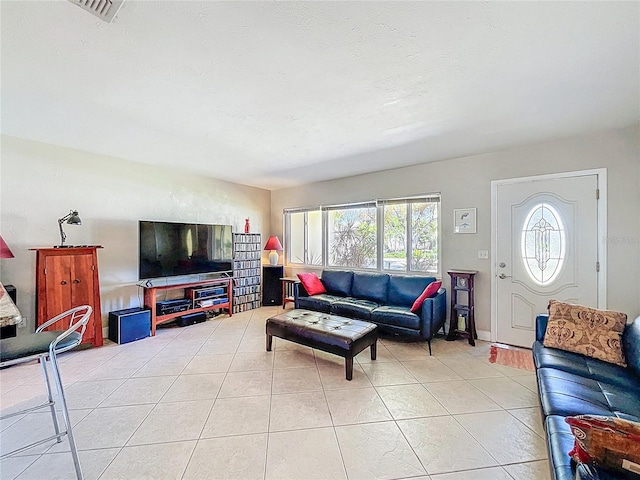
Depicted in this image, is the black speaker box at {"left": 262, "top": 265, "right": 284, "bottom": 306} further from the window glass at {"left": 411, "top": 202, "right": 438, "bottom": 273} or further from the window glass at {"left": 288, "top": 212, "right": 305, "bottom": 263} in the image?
the window glass at {"left": 411, "top": 202, "right": 438, "bottom": 273}

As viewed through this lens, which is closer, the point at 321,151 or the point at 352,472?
the point at 352,472

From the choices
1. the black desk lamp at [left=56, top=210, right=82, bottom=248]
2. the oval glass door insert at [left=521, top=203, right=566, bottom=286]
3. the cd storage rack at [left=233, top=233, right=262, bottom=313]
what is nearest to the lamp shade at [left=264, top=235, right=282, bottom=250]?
Result: the cd storage rack at [left=233, top=233, right=262, bottom=313]

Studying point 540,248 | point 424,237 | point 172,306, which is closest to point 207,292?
point 172,306

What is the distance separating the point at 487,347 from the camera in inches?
138

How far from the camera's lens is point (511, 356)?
10.6ft

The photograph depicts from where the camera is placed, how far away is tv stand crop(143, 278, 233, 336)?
3986mm

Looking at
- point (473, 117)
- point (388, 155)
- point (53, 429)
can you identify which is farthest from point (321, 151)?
point (53, 429)

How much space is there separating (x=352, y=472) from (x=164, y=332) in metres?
3.50

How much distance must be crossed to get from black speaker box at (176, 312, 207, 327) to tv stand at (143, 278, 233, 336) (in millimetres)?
111

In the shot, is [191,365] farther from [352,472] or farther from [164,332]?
[352,472]

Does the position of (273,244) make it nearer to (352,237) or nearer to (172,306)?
(352,237)

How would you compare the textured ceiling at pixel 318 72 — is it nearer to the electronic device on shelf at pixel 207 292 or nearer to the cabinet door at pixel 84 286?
the cabinet door at pixel 84 286

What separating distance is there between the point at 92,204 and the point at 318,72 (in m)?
3.62

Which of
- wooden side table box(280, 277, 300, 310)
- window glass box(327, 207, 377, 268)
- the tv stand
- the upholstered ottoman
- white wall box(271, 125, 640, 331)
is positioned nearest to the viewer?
the upholstered ottoman
